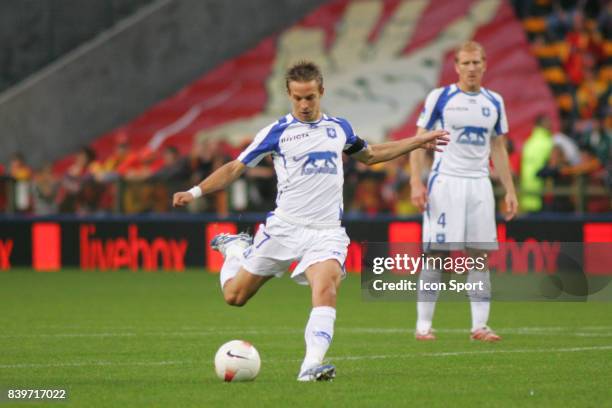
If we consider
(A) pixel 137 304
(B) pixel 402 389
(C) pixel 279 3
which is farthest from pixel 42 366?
(C) pixel 279 3

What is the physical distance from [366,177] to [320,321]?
40.4ft

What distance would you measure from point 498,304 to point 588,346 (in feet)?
16.9

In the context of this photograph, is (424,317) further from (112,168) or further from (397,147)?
A: (112,168)

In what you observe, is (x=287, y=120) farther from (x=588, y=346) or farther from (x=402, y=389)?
(x=588, y=346)

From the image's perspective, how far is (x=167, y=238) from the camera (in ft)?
73.0

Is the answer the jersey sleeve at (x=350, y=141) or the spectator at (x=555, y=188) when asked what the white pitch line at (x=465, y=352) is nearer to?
the jersey sleeve at (x=350, y=141)

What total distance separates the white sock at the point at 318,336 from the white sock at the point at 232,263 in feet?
3.23

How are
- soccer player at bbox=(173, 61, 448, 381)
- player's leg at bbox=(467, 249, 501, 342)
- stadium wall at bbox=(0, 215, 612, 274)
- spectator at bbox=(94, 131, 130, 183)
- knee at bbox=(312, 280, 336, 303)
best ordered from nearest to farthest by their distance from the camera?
knee at bbox=(312, 280, 336, 303) < soccer player at bbox=(173, 61, 448, 381) < player's leg at bbox=(467, 249, 501, 342) < stadium wall at bbox=(0, 215, 612, 274) < spectator at bbox=(94, 131, 130, 183)

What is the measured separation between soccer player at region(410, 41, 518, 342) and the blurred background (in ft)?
42.5

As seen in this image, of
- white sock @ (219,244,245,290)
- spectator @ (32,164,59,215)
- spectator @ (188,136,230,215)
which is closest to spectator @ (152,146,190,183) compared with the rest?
spectator @ (188,136,230,215)

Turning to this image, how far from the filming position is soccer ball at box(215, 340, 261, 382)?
8633mm

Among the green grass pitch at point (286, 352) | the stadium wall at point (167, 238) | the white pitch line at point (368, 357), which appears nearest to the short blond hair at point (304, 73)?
the green grass pitch at point (286, 352)

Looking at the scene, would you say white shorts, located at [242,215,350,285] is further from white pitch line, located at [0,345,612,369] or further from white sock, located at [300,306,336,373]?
white pitch line, located at [0,345,612,369]

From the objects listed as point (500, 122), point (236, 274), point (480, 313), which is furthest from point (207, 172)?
point (236, 274)
